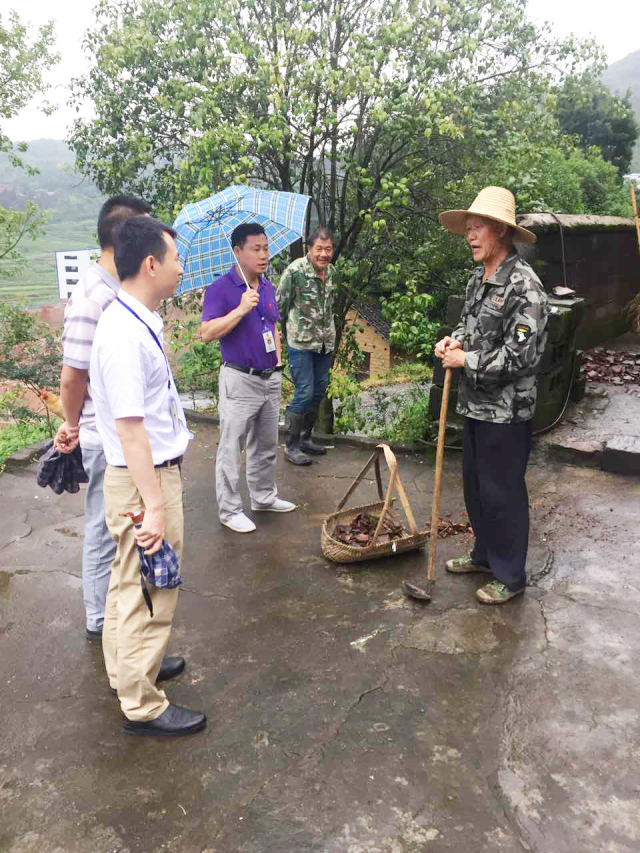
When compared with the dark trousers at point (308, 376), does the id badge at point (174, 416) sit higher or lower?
higher

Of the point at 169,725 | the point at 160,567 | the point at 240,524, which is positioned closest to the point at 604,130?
the point at 240,524

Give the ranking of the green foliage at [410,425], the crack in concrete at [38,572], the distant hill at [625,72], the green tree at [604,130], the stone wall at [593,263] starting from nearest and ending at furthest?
the crack in concrete at [38,572] → the green foliage at [410,425] → the stone wall at [593,263] → the green tree at [604,130] → the distant hill at [625,72]

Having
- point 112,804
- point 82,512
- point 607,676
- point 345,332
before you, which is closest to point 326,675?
point 112,804

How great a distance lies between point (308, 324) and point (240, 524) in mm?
1760

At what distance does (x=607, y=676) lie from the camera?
2.84 metres

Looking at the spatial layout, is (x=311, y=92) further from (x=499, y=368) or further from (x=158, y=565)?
(x=158, y=565)

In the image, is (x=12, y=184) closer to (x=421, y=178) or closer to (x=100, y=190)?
(x=100, y=190)

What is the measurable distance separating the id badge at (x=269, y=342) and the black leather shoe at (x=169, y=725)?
2.34 metres

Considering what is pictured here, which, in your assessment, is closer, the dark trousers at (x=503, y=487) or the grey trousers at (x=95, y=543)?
the grey trousers at (x=95, y=543)

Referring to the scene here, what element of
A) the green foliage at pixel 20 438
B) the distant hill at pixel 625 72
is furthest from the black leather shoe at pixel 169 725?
the distant hill at pixel 625 72

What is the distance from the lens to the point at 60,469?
10.2ft

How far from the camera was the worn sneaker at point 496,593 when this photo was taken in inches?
134

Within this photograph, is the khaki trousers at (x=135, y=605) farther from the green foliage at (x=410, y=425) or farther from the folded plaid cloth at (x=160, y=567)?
the green foliage at (x=410, y=425)

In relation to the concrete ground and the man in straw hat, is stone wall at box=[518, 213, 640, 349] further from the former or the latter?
the concrete ground
